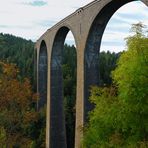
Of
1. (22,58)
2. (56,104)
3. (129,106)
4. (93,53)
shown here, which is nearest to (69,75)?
(56,104)

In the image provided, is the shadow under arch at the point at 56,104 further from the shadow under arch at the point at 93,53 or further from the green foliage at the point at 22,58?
the green foliage at the point at 22,58

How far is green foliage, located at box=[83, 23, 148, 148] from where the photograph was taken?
15.4 meters

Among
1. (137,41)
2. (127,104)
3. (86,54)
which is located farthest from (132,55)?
(86,54)

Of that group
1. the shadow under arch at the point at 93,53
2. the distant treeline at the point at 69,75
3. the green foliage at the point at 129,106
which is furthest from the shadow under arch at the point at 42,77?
the green foliage at the point at 129,106

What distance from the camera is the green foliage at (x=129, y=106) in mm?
15438

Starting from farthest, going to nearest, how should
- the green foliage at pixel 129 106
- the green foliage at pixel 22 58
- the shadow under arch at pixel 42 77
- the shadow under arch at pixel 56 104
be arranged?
the green foliage at pixel 22 58
the shadow under arch at pixel 42 77
the shadow under arch at pixel 56 104
the green foliage at pixel 129 106

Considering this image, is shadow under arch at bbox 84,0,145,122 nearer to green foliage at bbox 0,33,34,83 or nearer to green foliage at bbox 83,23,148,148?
green foliage at bbox 83,23,148,148

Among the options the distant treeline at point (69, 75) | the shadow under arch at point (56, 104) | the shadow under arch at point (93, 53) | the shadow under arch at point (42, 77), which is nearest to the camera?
the shadow under arch at point (93, 53)

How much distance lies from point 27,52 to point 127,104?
8005 cm

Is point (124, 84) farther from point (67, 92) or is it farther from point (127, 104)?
point (67, 92)

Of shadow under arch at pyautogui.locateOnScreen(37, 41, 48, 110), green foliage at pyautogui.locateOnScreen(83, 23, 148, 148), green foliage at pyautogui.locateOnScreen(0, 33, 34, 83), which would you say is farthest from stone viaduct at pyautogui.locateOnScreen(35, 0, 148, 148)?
green foliage at pyautogui.locateOnScreen(0, 33, 34, 83)

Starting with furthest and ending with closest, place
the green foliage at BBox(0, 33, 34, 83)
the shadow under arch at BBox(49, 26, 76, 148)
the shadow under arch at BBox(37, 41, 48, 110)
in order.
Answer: the green foliage at BBox(0, 33, 34, 83)
the shadow under arch at BBox(37, 41, 48, 110)
the shadow under arch at BBox(49, 26, 76, 148)

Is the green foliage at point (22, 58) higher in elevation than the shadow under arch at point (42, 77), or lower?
higher

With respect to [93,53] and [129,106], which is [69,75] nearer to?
[93,53]
